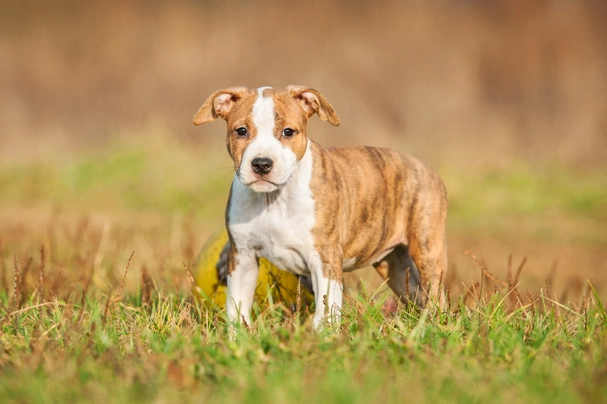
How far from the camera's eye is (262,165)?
442 cm

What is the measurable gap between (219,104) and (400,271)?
2.06 metres

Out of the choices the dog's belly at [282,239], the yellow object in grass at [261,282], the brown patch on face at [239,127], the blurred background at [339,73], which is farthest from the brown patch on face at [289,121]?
the blurred background at [339,73]

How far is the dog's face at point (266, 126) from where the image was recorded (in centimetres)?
446

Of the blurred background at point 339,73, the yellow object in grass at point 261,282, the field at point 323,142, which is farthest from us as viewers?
the blurred background at point 339,73

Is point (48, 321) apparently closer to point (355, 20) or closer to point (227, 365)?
point (227, 365)

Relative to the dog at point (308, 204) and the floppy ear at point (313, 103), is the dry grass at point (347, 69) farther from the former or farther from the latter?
the floppy ear at point (313, 103)

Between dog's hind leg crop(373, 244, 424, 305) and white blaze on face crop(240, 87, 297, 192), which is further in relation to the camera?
dog's hind leg crop(373, 244, 424, 305)

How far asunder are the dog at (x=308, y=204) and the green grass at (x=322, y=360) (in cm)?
41

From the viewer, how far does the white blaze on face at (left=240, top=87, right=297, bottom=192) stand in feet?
14.6

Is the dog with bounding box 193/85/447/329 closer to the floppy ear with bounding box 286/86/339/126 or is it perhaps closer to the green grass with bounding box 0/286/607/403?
the floppy ear with bounding box 286/86/339/126

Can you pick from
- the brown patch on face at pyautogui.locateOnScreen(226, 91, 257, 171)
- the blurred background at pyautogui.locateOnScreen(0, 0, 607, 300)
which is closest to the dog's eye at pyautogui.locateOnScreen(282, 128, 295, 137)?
the brown patch on face at pyautogui.locateOnScreen(226, 91, 257, 171)

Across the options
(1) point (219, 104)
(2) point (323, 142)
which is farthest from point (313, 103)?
(2) point (323, 142)

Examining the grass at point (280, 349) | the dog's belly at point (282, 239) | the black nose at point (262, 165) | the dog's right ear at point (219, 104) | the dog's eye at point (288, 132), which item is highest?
the dog's right ear at point (219, 104)

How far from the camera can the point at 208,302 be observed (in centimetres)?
543
